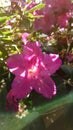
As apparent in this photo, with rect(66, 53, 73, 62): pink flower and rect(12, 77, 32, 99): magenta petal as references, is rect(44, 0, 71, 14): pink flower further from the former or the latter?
rect(12, 77, 32, 99): magenta petal

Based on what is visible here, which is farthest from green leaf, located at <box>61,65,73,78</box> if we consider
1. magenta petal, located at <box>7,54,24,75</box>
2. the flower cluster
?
magenta petal, located at <box>7,54,24,75</box>

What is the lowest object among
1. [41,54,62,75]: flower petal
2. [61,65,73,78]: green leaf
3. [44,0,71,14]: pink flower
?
[61,65,73,78]: green leaf

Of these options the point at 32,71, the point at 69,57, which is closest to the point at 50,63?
the point at 32,71

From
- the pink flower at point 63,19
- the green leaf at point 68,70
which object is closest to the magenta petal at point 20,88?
the green leaf at point 68,70

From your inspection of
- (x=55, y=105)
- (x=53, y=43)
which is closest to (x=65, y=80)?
(x=55, y=105)

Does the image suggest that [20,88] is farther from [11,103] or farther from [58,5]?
[58,5]

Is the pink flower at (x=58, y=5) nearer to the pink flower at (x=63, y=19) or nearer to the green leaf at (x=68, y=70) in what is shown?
the pink flower at (x=63, y=19)

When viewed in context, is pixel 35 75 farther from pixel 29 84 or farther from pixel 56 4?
pixel 56 4
